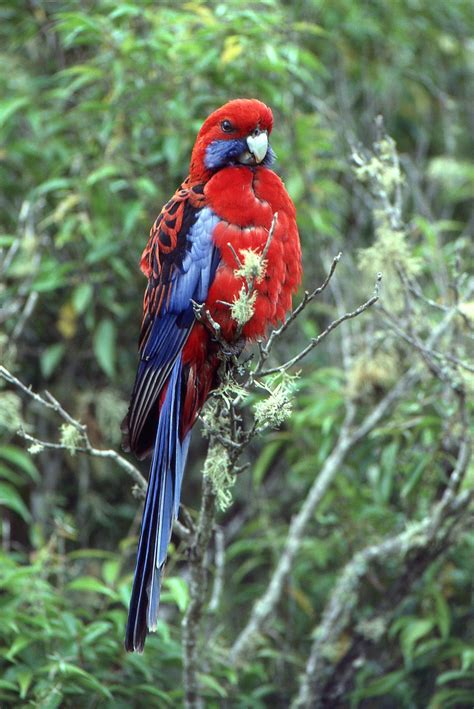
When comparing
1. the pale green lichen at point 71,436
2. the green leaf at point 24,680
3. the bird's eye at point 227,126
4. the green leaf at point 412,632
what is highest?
the bird's eye at point 227,126

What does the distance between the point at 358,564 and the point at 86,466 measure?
1.30 m

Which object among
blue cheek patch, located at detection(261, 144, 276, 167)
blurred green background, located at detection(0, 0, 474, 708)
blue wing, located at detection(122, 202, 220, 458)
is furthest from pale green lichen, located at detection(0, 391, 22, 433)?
blue cheek patch, located at detection(261, 144, 276, 167)

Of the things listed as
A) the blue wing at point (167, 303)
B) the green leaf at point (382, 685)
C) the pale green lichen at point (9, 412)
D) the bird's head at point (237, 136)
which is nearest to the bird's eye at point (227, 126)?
the bird's head at point (237, 136)

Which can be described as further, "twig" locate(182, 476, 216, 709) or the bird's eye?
the bird's eye

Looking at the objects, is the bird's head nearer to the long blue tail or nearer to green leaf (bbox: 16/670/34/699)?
the long blue tail

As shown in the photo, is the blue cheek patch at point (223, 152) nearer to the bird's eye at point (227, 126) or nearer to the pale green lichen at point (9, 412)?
the bird's eye at point (227, 126)

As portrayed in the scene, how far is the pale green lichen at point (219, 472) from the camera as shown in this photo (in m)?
2.27

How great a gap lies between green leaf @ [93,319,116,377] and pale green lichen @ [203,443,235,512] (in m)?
1.37

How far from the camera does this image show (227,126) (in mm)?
2674

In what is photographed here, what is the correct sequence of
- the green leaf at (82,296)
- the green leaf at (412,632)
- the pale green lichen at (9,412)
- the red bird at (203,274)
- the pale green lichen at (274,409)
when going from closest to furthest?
the pale green lichen at (274,409) → the red bird at (203,274) → the green leaf at (412,632) → the pale green lichen at (9,412) → the green leaf at (82,296)

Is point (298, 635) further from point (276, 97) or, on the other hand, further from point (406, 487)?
point (276, 97)

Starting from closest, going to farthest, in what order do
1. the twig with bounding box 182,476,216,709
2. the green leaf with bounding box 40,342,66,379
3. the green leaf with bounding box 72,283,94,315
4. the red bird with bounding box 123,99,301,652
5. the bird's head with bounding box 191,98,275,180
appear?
1. the twig with bounding box 182,476,216,709
2. the red bird with bounding box 123,99,301,652
3. the bird's head with bounding box 191,98,275,180
4. the green leaf with bounding box 72,283,94,315
5. the green leaf with bounding box 40,342,66,379

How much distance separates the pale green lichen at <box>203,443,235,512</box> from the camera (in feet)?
7.45

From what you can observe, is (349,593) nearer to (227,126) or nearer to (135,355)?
(135,355)
